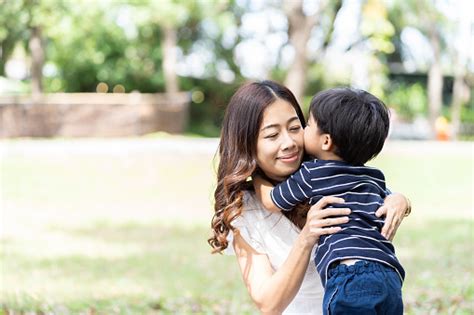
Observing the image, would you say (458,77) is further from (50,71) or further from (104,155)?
(104,155)

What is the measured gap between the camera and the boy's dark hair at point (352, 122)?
7.45 ft

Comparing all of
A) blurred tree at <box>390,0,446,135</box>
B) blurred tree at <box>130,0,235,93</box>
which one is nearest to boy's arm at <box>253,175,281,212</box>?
blurred tree at <box>130,0,235,93</box>

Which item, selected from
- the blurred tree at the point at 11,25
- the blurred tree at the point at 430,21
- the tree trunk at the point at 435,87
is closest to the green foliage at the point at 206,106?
the blurred tree at the point at 11,25

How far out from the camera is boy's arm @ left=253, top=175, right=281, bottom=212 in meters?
2.40

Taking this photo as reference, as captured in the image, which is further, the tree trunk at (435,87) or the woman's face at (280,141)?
the tree trunk at (435,87)

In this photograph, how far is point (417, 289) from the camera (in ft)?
22.5

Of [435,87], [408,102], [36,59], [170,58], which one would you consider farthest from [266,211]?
[408,102]

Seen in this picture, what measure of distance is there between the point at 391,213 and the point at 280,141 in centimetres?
37

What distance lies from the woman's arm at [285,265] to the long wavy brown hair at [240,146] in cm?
10

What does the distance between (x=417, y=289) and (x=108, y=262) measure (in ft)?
12.5

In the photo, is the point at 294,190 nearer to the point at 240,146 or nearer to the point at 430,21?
the point at 240,146

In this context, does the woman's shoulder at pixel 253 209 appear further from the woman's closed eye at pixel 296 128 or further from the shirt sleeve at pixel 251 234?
the woman's closed eye at pixel 296 128

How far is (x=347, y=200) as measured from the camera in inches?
89.4

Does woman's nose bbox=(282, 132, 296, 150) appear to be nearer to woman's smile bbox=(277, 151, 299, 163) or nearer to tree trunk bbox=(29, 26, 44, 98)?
woman's smile bbox=(277, 151, 299, 163)
